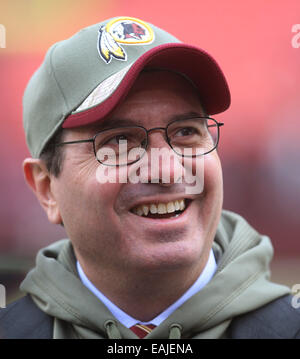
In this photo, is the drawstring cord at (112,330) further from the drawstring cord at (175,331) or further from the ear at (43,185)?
the ear at (43,185)

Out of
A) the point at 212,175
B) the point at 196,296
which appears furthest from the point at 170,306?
the point at 212,175

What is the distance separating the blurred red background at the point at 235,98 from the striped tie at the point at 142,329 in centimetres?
227

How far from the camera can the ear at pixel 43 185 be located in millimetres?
1573

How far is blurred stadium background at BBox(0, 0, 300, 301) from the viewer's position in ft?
11.3

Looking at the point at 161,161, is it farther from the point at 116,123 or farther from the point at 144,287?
the point at 144,287

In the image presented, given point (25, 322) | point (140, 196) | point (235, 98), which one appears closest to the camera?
point (140, 196)

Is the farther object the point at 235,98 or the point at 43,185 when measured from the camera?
the point at 235,98

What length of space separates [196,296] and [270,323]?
0.78ft

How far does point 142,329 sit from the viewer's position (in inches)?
55.9

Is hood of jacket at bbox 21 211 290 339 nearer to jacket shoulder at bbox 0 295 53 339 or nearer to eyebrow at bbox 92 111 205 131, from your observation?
jacket shoulder at bbox 0 295 53 339

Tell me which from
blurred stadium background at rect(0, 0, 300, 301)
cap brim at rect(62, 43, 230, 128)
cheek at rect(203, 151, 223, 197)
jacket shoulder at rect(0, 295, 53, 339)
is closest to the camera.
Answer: cap brim at rect(62, 43, 230, 128)

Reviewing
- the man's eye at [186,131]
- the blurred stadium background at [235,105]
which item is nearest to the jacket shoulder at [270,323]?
the man's eye at [186,131]

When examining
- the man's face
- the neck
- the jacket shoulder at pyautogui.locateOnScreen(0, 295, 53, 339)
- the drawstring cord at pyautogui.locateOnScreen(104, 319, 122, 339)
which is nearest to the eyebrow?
the man's face
